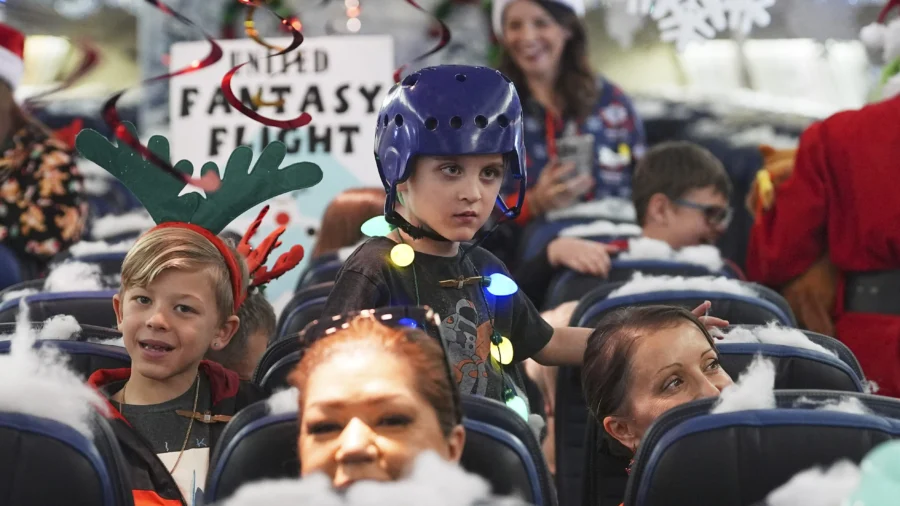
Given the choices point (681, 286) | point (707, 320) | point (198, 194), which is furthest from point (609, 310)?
point (198, 194)

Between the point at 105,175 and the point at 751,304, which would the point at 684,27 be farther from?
the point at 105,175

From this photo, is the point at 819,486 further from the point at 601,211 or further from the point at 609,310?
the point at 601,211

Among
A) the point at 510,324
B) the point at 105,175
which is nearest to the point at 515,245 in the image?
the point at 510,324

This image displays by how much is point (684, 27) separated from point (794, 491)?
10.8 ft

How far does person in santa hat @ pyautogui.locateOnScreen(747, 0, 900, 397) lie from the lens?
3668 millimetres

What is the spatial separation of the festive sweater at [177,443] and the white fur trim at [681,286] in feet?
3.11

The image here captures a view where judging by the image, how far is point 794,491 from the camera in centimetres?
181

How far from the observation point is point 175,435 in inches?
95.2

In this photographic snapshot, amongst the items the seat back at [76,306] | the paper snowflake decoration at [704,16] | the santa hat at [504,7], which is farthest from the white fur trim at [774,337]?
the santa hat at [504,7]

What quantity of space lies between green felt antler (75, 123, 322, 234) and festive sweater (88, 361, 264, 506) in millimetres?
328

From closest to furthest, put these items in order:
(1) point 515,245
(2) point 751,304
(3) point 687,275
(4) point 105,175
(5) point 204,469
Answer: (5) point 204,469 < (2) point 751,304 < (3) point 687,275 < (1) point 515,245 < (4) point 105,175

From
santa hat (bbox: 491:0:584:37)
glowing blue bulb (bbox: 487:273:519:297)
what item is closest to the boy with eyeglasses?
santa hat (bbox: 491:0:584:37)

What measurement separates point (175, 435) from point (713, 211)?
217cm

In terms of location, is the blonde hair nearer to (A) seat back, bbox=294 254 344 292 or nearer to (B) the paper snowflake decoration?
(A) seat back, bbox=294 254 344 292
